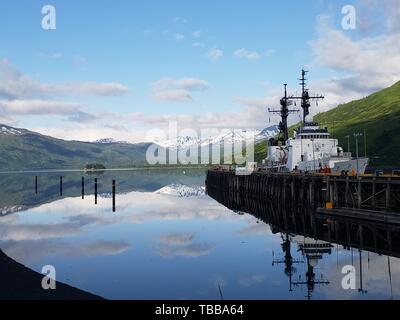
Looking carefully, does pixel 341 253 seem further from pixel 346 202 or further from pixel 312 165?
pixel 312 165

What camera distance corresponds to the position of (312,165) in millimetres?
81625

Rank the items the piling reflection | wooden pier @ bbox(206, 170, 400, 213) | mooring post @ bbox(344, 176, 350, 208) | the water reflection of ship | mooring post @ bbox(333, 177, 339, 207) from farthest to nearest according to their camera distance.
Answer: mooring post @ bbox(333, 177, 339, 207) → mooring post @ bbox(344, 176, 350, 208) → wooden pier @ bbox(206, 170, 400, 213) → the piling reflection → the water reflection of ship

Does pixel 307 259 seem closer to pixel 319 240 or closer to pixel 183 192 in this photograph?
pixel 319 240

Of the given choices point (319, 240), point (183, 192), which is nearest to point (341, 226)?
point (319, 240)

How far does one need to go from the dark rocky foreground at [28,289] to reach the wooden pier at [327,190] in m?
35.6

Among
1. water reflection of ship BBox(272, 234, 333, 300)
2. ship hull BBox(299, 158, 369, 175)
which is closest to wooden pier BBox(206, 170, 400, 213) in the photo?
ship hull BBox(299, 158, 369, 175)

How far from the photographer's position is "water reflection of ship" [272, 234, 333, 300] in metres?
32.2

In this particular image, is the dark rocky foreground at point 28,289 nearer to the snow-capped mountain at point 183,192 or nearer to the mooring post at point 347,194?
the mooring post at point 347,194

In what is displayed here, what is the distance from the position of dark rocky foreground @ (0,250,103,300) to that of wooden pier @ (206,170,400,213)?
35553 mm

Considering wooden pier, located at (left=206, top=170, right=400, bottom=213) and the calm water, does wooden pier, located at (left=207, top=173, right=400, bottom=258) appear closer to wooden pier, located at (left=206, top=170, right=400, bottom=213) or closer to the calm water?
the calm water

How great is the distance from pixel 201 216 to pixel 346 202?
1008 inches

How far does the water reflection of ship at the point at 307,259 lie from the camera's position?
1267 inches

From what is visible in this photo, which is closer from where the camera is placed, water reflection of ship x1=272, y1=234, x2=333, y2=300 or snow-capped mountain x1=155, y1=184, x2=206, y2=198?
water reflection of ship x1=272, y1=234, x2=333, y2=300

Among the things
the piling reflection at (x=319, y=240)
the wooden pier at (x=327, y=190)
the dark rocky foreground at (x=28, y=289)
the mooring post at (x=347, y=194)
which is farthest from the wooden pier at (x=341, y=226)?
the dark rocky foreground at (x=28, y=289)
